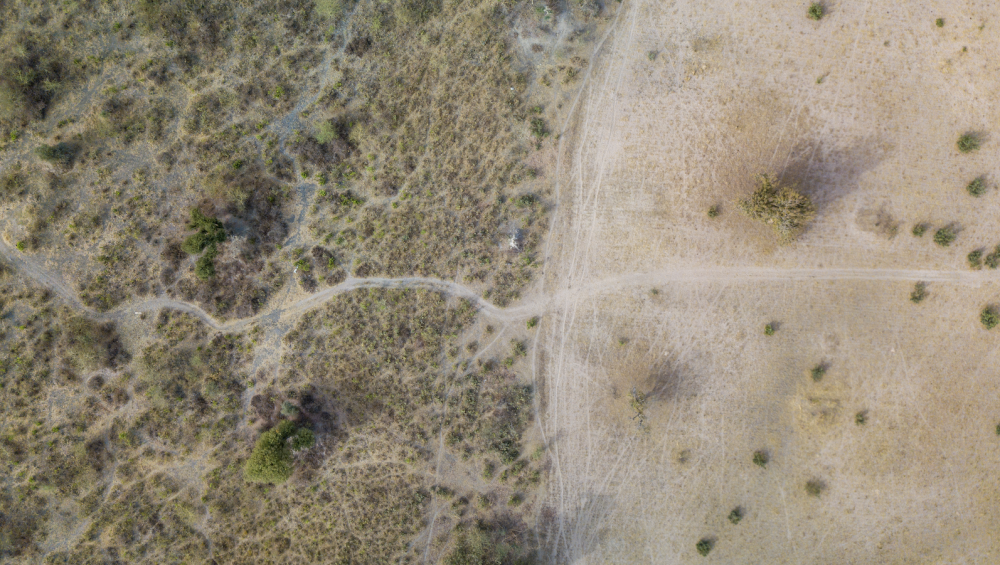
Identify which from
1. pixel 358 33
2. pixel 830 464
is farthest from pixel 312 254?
pixel 830 464

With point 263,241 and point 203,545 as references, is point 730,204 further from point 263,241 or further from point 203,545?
point 203,545

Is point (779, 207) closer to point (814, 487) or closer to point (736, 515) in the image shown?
point (814, 487)

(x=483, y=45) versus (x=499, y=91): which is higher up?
(x=483, y=45)

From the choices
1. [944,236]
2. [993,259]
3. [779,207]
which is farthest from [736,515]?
[993,259]

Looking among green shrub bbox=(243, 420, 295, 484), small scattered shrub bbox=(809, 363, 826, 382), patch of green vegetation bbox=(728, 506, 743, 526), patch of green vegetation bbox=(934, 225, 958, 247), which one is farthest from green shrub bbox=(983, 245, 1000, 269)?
green shrub bbox=(243, 420, 295, 484)

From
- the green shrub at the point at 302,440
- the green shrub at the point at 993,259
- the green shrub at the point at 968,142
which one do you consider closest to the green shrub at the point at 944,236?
the green shrub at the point at 993,259

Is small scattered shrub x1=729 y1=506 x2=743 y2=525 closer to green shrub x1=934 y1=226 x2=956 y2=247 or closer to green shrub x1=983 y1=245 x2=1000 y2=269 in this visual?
green shrub x1=934 y1=226 x2=956 y2=247
